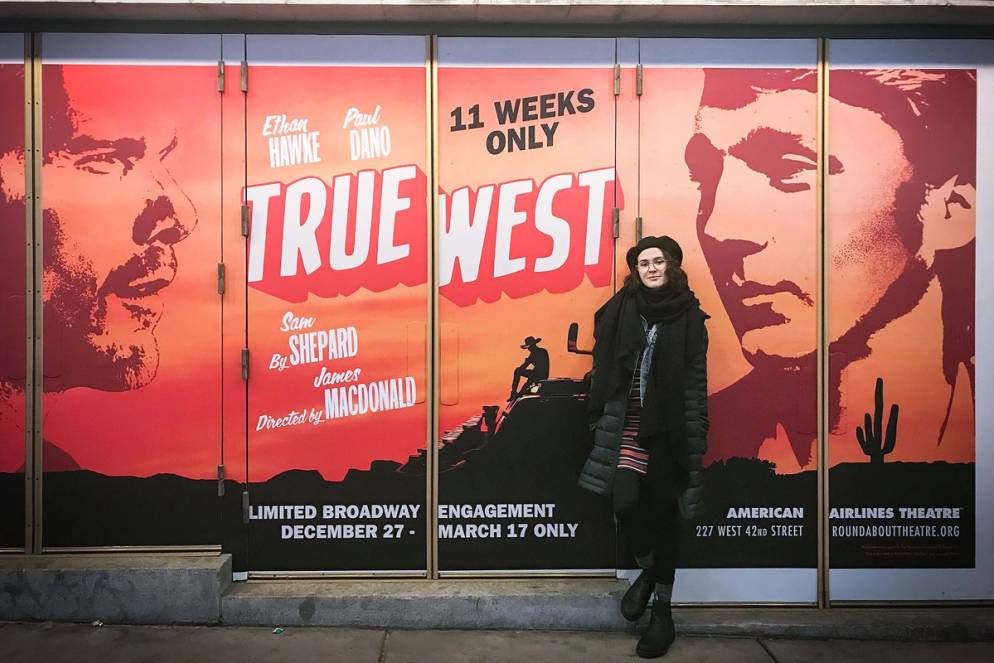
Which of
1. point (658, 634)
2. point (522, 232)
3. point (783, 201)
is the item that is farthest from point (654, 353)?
point (658, 634)

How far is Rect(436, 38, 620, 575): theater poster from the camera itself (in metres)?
4.25

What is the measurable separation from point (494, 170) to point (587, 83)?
75cm

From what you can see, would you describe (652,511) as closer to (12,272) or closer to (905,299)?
(905,299)

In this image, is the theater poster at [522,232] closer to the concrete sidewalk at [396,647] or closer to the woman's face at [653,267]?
the woman's face at [653,267]

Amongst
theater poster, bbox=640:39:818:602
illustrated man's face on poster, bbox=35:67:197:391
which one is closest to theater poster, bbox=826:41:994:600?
theater poster, bbox=640:39:818:602

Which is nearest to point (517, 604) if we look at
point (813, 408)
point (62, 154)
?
point (813, 408)

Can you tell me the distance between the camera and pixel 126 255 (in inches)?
167

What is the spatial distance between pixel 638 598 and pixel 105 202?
3.80 meters

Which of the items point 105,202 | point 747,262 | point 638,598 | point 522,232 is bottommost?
point 638,598

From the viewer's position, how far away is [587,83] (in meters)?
4.26

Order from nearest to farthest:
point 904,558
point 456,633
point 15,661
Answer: point 15,661, point 456,633, point 904,558

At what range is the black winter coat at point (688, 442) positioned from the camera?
3803 mm

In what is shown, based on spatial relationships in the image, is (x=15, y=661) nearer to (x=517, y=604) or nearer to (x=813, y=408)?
(x=517, y=604)

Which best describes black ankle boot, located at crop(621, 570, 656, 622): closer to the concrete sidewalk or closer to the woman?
the woman
